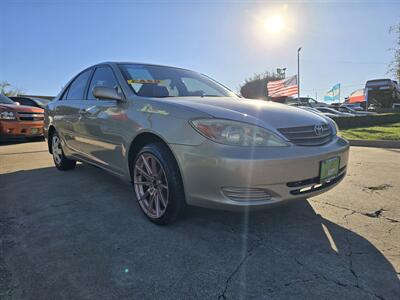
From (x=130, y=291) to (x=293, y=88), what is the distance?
20.0m

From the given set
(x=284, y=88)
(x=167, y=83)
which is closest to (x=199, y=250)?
(x=167, y=83)

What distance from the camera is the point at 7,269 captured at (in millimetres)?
1925

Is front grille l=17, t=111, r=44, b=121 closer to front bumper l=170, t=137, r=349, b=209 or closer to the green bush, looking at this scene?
front bumper l=170, t=137, r=349, b=209

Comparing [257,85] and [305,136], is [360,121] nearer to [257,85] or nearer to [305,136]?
[305,136]

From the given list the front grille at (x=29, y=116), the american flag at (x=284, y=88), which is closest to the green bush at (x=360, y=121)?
the american flag at (x=284, y=88)

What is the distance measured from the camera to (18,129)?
800 cm

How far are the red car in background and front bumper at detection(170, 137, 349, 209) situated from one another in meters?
7.46

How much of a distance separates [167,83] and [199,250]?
184 centimetres

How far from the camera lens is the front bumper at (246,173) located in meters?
1.99

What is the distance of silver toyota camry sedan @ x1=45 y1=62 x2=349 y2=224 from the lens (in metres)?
2.04

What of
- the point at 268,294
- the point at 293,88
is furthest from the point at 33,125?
the point at 293,88

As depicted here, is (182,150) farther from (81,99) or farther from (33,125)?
(33,125)

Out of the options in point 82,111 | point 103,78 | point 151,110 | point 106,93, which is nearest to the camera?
point 151,110

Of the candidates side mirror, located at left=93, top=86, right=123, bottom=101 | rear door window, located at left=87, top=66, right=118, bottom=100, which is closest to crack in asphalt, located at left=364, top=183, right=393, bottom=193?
side mirror, located at left=93, top=86, right=123, bottom=101
